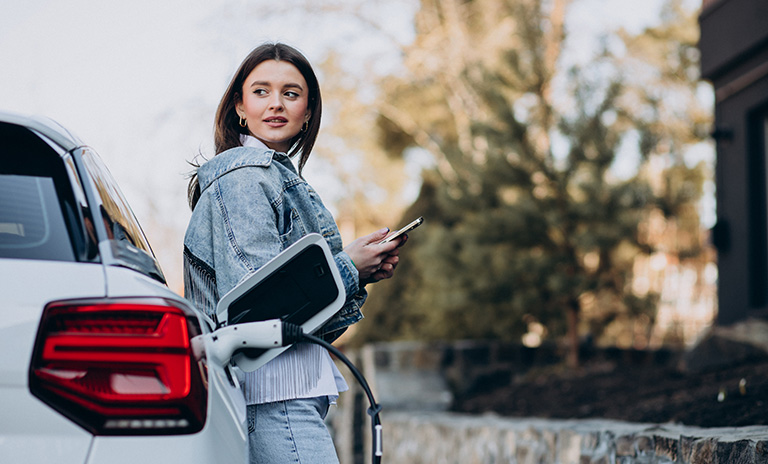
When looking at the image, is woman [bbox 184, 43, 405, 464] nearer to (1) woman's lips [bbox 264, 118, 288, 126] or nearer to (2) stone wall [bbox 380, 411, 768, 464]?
(1) woman's lips [bbox 264, 118, 288, 126]

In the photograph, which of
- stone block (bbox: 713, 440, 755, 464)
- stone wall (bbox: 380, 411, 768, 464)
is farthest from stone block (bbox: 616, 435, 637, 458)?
stone block (bbox: 713, 440, 755, 464)

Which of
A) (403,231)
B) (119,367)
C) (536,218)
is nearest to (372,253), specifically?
(403,231)

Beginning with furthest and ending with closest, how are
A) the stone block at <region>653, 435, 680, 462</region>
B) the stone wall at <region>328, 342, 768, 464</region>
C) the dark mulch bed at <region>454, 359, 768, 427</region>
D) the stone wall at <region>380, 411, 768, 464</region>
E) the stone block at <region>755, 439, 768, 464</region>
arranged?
the dark mulch bed at <region>454, 359, 768, 427</region> → the stone wall at <region>328, 342, 768, 464</region> → the stone block at <region>653, 435, 680, 462</region> → the stone wall at <region>380, 411, 768, 464</region> → the stone block at <region>755, 439, 768, 464</region>

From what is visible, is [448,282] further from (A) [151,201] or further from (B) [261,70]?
(A) [151,201]

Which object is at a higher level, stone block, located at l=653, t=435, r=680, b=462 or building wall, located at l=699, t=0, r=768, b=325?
building wall, located at l=699, t=0, r=768, b=325

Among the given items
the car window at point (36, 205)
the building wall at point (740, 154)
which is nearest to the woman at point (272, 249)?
the car window at point (36, 205)

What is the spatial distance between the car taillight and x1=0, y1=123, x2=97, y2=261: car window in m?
0.13

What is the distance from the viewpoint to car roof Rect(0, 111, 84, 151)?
1.77 meters

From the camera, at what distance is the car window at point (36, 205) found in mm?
1612

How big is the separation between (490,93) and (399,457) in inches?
161

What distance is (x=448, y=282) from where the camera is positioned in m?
10.2

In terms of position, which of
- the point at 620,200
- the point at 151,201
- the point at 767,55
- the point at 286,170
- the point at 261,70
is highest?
the point at 151,201

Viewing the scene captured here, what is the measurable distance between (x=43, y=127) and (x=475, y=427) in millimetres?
6197

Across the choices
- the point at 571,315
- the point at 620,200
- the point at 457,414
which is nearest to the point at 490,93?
the point at 620,200
